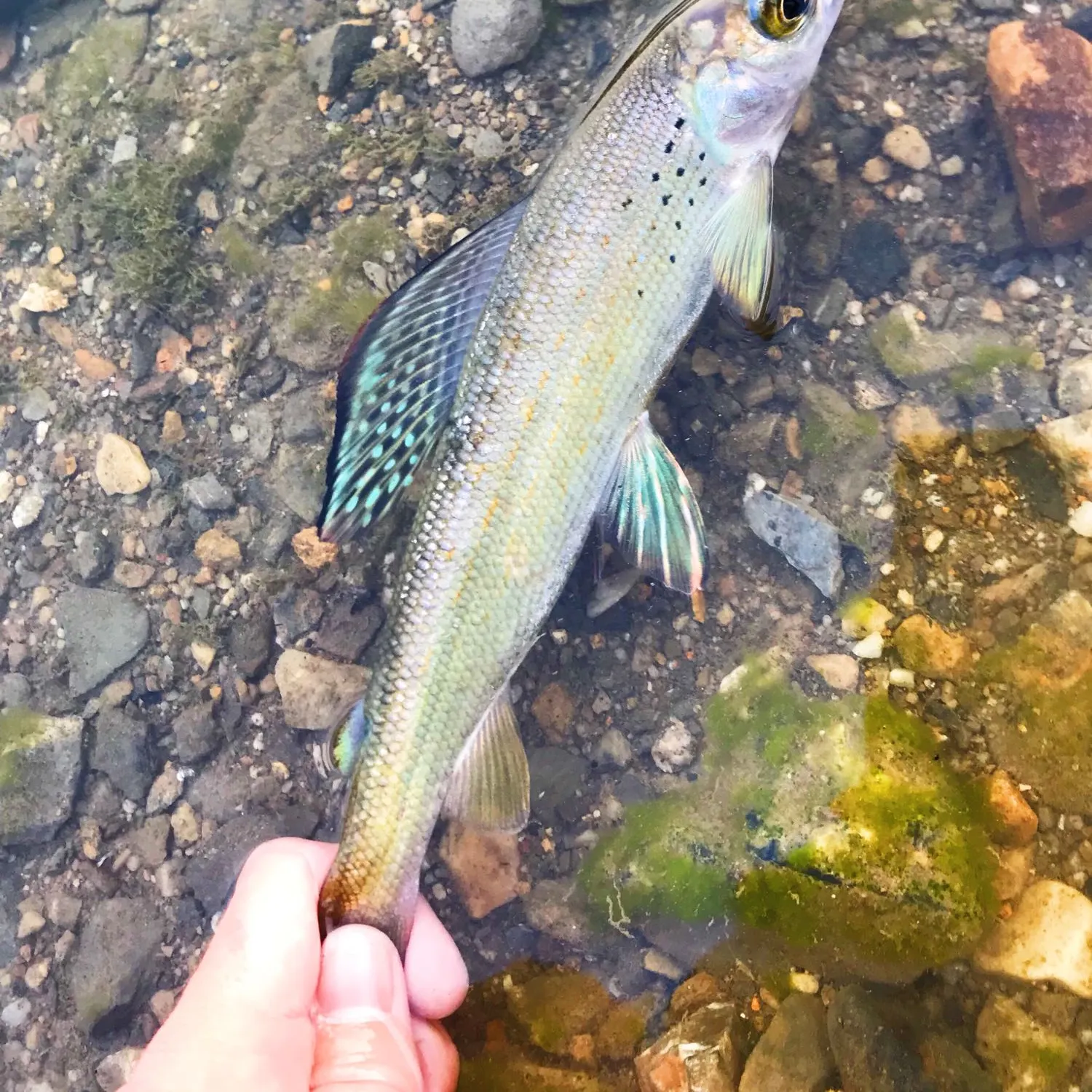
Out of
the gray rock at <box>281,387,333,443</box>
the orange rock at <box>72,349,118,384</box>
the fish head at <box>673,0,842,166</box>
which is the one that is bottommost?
the gray rock at <box>281,387,333,443</box>

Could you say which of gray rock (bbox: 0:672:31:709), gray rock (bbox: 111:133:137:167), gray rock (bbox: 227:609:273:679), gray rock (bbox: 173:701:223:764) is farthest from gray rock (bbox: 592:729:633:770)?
gray rock (bbox: 111:133:137:167)

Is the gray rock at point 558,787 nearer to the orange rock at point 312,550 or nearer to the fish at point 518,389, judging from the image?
the fish at point 518,389

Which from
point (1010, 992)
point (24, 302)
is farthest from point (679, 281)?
point (24, 302)

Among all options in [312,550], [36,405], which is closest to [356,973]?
[312,550]

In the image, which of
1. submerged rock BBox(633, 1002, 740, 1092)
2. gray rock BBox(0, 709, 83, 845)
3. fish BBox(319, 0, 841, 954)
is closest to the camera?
fish BBox(319, 0, 841, 954)

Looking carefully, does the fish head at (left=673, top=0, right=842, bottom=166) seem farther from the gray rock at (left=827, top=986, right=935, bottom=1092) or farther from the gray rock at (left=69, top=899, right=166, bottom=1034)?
the gray rock at (left=69, top=899, right=166, bottom=1034)

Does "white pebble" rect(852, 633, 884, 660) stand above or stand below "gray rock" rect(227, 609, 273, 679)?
below

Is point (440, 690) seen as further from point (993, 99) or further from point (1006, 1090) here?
point (993, 99)

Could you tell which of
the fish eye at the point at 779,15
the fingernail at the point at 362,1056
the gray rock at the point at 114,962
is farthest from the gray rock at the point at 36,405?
the fish eye at the point at 779,15
